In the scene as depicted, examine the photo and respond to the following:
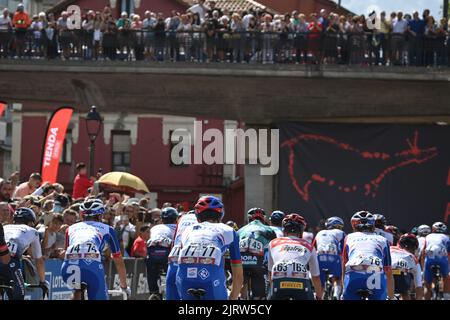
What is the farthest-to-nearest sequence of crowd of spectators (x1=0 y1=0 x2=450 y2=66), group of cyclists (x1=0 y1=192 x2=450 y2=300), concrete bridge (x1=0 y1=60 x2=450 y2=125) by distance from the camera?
concrete bridge (x1=0 y1=60 x2=450 y2=125) < crowd of spectators (x1=0 y1=0 x2=450 y2=66) < group of cyclists (x1=0 y1=192 x2=450 y2=300)

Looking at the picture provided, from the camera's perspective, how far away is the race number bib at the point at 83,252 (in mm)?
16625

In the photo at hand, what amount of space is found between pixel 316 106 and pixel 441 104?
4.03 m

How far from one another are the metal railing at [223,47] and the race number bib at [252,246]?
17.8 meters

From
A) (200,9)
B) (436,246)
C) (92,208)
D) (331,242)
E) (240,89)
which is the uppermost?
(200,9)

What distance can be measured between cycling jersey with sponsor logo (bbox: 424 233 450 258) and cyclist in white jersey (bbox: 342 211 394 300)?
10709 mm

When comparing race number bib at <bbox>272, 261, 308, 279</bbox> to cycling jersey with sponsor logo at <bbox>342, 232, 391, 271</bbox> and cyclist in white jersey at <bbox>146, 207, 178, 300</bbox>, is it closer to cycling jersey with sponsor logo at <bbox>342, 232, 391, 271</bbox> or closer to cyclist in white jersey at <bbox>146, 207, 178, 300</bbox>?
cycling jersey with sponsor logo at <bbox>342, 232, 391, 271</bbox>

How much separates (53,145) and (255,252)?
13.0m

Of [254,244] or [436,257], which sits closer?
[254,244]

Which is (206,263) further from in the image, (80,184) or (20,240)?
(80,184)

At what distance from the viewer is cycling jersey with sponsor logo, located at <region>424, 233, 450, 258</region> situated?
2789 centimetres

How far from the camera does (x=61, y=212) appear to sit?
23.6m

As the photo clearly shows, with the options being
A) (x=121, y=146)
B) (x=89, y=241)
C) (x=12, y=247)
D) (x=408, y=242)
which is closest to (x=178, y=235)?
(x=89, y=241)

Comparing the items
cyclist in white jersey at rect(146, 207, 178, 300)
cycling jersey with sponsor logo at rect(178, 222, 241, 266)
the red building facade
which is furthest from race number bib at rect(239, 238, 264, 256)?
the red building facade
